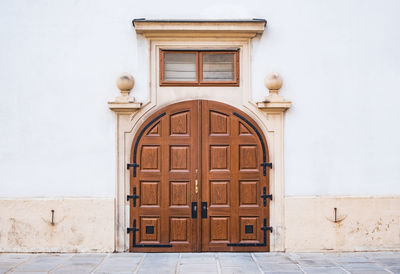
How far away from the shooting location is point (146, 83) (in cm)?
688

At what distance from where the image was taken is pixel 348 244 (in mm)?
6773

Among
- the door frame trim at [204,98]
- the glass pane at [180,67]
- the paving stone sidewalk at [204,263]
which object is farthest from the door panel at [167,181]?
the glass pane at [180,67]

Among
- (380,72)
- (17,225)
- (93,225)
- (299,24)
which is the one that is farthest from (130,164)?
(380,72)

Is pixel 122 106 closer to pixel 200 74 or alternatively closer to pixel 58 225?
pixel 200 74

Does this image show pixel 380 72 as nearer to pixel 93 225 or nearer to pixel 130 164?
pixel 130 164

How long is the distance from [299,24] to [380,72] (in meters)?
1.57

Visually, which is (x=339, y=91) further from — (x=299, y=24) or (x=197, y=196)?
(x=197, y=196)

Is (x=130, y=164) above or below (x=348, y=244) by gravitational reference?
above

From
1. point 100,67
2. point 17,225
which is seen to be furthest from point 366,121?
point 17,225

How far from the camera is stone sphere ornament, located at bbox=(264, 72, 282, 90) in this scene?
22.2 feet

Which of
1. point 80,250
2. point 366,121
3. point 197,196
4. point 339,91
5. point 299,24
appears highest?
point 299,24

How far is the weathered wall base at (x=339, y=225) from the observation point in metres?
6.77

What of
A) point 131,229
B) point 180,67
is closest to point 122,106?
point 180,67

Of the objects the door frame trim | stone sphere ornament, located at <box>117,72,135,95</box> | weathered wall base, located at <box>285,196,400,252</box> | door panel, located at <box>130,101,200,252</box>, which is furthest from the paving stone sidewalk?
stone sphere ornament, located at <box>117,72,135,95</box>
